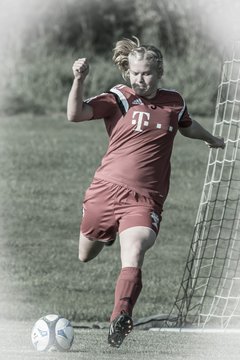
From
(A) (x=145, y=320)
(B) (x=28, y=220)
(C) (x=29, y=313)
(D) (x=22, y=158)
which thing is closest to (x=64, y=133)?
(D) (x=22, y=158)

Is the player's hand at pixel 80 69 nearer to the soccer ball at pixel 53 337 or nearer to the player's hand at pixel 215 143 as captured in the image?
the player's hand at pixel 215 143

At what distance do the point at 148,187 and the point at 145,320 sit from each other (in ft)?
8.24

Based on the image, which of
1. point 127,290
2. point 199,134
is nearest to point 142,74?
point 199,134

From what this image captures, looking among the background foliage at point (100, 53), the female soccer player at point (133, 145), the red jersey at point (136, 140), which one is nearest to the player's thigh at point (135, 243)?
the female soccer player at point (133, 145)

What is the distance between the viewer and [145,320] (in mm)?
10062

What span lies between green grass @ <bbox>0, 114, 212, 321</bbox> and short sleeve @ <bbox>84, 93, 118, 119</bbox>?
13.0ft

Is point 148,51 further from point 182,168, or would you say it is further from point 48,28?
point 48,28

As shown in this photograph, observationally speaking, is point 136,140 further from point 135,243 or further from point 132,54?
point 135,243

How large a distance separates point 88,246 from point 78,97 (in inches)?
48.2

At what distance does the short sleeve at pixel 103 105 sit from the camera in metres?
7.78

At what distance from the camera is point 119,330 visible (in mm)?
6969

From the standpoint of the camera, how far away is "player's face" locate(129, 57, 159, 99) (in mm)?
7840

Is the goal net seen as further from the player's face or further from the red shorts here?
the red shorts

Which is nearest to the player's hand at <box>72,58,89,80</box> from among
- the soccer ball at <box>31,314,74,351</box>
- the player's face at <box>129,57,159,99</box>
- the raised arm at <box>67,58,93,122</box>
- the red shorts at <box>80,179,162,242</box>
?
the raised arm at <box>67,58,93,122</box>
